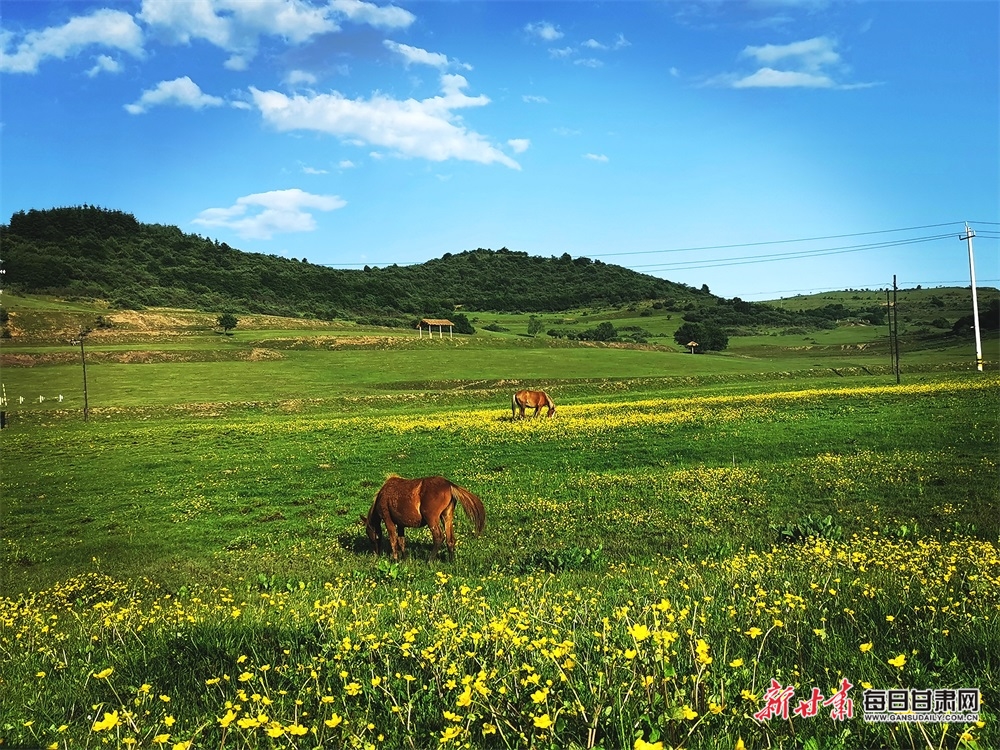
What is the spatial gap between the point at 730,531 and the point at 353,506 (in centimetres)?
1048

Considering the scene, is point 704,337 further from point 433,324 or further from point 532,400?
point 532,400

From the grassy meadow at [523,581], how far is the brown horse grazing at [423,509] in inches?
23.6

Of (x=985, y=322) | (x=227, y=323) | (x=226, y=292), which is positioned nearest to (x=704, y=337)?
(x=985, y=322)

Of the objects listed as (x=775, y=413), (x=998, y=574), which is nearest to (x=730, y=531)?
(x=998, y=574)

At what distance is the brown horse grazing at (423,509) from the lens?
37.0ft

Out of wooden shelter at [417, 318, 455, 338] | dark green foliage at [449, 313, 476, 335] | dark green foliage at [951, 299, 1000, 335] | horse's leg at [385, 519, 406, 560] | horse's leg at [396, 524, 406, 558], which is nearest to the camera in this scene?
horse's leg at [385, 519, 406, 560]

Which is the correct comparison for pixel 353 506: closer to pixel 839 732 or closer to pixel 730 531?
pixel 730 531

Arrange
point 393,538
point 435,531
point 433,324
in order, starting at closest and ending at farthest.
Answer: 1. point 435,531
2. point 393,538
3. point 433,324

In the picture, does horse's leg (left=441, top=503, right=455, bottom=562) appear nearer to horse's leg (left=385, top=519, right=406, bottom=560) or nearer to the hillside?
horse's leg (left=385, top=519, right=406, bottom=560)

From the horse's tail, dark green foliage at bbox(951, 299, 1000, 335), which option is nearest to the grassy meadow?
the horse's tail

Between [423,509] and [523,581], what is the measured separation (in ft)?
10.7

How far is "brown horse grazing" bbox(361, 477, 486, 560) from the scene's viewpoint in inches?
Result: 444

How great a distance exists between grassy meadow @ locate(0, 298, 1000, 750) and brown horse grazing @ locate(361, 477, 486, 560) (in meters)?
0.60

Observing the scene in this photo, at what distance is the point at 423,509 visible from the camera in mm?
11469
